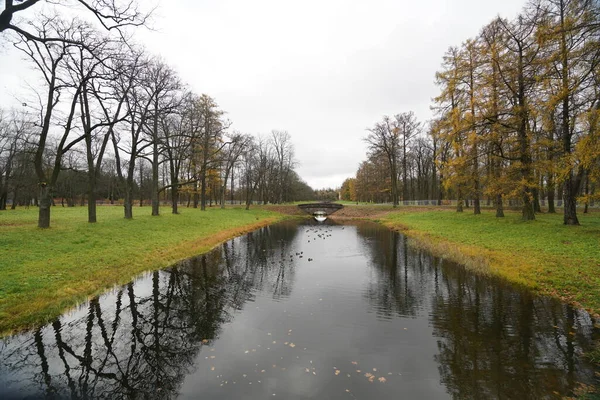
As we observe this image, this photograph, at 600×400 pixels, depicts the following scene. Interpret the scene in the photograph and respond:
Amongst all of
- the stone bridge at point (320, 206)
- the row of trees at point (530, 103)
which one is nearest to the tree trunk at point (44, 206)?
the row of trees at point (530, 103)

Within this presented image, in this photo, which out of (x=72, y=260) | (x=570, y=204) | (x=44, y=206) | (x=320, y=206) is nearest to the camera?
(x=72, y=260)

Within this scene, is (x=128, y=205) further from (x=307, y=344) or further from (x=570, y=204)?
(x=570, y=204)

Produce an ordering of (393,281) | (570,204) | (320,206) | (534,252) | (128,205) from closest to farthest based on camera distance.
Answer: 1. (393,281)
2. (534,252)
3. (570,204)
4. (128,205)
5. (320,206)

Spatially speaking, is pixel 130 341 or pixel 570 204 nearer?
pixel 130 341

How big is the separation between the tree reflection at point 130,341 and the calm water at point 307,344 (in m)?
0.03

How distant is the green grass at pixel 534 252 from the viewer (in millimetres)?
9062

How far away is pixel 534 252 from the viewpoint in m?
12.3

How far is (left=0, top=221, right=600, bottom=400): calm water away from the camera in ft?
16.1

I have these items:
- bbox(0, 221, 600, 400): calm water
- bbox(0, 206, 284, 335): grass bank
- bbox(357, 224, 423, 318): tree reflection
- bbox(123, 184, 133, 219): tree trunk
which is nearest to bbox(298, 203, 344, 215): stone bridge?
bbox(357, 224, 423, 318): tree reflection

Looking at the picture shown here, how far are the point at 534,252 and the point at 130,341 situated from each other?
630 inches

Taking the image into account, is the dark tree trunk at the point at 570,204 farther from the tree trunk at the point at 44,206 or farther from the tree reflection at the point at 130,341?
the tree trunk at the point at 44,206

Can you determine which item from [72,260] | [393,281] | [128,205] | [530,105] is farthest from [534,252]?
[128,205]

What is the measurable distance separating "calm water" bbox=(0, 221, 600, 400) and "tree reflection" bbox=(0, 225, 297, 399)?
3 centimetres

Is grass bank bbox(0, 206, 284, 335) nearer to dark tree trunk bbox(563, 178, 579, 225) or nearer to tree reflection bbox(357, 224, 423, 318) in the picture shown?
tree reflection bbox(357, 224, 423, 318)
